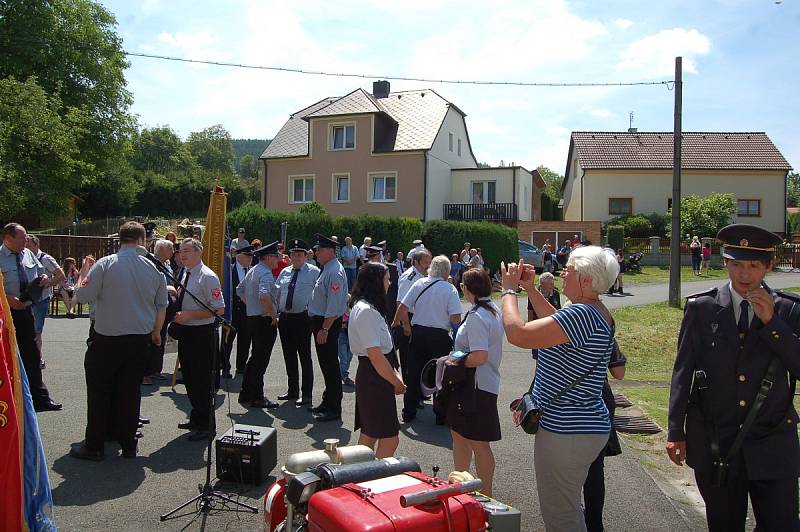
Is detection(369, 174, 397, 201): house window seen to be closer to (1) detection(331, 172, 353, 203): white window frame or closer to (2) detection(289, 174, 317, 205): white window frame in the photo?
(1) detection(331, 172, 353, 203): white window frame

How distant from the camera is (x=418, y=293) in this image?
7.15 m

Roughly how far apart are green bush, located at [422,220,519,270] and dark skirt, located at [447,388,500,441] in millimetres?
Result: 23346

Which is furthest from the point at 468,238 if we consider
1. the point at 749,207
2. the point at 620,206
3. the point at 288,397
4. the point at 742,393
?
the point at 742,393

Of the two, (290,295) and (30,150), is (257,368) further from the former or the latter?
(30,150)

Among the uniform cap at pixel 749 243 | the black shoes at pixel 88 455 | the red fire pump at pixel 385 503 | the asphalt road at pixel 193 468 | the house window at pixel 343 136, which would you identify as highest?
the house window at pixel 343 136

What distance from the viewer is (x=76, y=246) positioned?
2122 cm

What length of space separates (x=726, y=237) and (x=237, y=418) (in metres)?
5.65

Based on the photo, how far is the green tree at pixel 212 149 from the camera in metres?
106

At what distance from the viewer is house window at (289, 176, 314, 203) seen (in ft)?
121

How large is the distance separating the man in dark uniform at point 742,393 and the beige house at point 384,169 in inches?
1227

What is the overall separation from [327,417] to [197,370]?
1574mm

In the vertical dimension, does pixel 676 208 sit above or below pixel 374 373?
above

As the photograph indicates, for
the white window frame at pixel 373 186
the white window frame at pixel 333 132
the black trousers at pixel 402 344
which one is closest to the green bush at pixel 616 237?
the white window frame at pixel 373 186

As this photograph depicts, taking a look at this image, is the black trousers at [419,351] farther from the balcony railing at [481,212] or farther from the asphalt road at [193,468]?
the balcony railing at [481,212]
